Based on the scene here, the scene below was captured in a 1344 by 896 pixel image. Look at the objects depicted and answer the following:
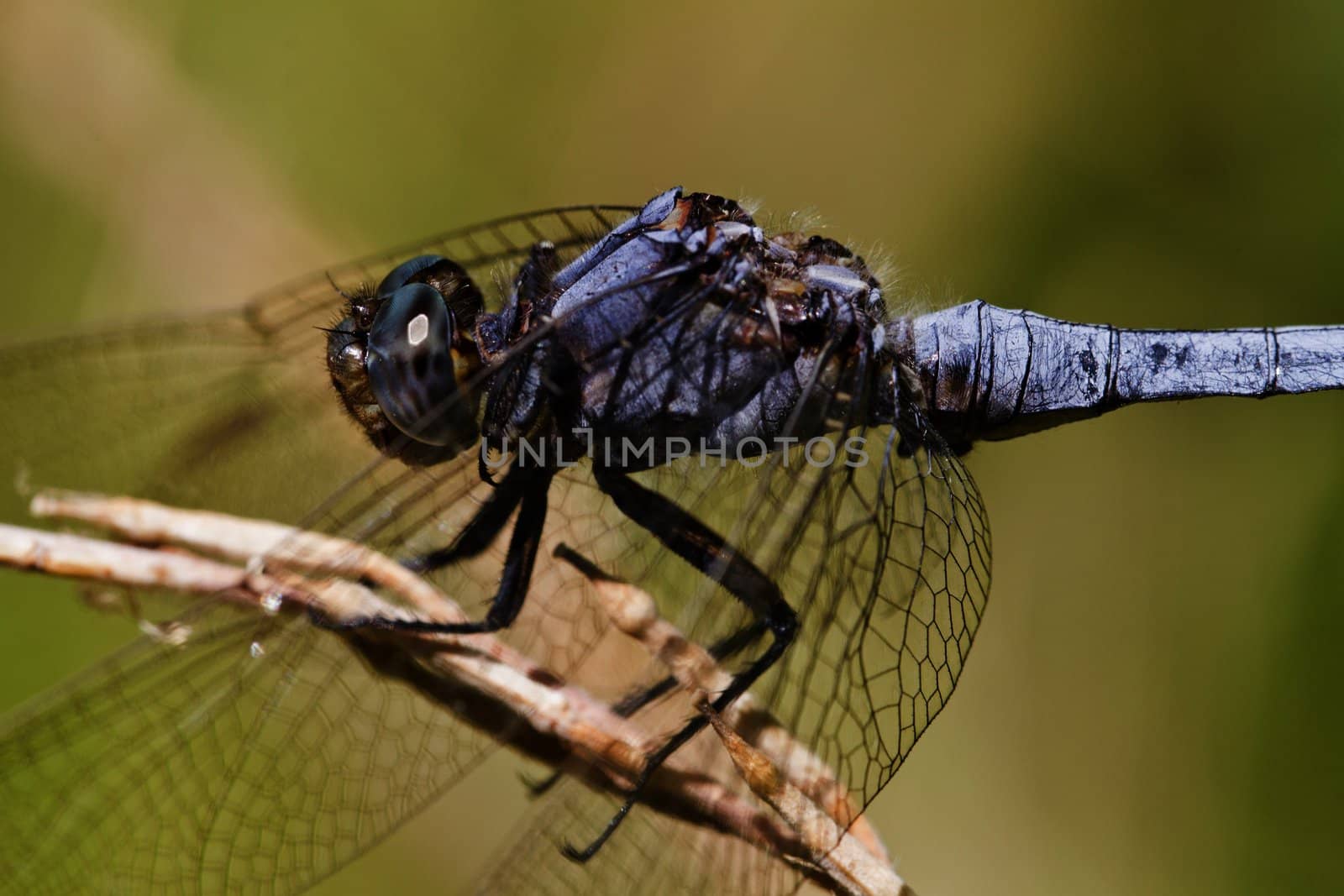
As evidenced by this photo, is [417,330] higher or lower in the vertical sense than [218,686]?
higher

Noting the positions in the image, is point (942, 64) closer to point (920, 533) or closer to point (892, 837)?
point (920, 533)

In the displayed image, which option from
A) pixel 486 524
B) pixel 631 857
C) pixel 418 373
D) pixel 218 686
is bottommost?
pixel 631 857

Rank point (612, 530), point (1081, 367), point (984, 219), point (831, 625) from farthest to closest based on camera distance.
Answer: point (984, 219) < point (1081, 367) < point (612, 530) < point (831, 625)

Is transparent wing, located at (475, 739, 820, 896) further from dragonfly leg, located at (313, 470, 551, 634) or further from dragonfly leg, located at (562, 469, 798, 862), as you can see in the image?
A: dragonfly leg, located at (313, 470, 551, 634)

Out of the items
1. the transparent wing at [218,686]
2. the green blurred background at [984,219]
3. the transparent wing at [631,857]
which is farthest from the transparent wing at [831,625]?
the green blurred background at [984,219]

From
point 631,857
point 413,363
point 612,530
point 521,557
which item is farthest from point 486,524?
point 631,857

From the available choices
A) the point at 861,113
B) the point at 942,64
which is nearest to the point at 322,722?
the point at 861,113

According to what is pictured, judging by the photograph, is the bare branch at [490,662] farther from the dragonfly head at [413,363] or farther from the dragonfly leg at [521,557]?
the dragonfly head at [413,363]

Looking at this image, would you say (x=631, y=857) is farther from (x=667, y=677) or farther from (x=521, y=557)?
(x=521, y=557)
